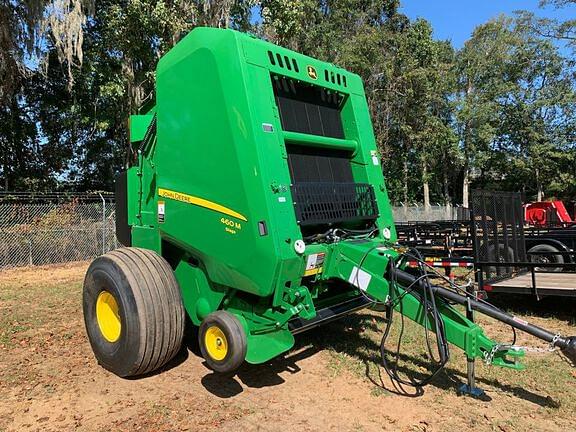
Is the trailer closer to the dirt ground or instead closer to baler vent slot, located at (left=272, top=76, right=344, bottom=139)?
the dirt ground

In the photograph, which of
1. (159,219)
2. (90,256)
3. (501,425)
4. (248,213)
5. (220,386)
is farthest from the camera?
(90,256)

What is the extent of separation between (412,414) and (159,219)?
9.53 ft

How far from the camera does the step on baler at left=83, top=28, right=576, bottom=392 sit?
3.78m

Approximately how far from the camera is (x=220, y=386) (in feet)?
14.1

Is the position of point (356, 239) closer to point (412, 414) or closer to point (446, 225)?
point (412, 414)

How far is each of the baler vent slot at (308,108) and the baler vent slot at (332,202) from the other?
0.59 metres

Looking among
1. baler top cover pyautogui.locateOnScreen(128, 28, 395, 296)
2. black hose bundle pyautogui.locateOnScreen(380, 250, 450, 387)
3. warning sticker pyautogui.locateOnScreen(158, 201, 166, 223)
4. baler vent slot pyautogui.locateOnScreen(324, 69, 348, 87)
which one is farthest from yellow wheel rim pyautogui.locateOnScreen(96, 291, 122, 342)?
baler vent slot pyautogui.locateOnScreen(324, 69, 348, 87)

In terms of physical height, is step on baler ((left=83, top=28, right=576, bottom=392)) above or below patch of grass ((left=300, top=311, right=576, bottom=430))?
above

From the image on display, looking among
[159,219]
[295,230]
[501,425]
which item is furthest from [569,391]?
[159,219]

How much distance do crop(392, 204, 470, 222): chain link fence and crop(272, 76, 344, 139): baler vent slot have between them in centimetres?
1897

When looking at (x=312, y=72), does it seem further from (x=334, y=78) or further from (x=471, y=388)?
(x=471, y=388)

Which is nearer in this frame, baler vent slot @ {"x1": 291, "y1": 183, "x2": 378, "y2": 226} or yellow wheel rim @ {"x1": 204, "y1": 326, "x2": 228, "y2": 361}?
yellow wheel rim @ {"x1": 204, "y1": 326, "x2": 228, "y2": 361}

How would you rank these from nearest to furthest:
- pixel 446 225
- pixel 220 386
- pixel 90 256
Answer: pixel 220 386, pixel 446 225, pixel 90 256

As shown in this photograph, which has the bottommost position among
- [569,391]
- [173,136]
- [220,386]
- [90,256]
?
[569,391]
